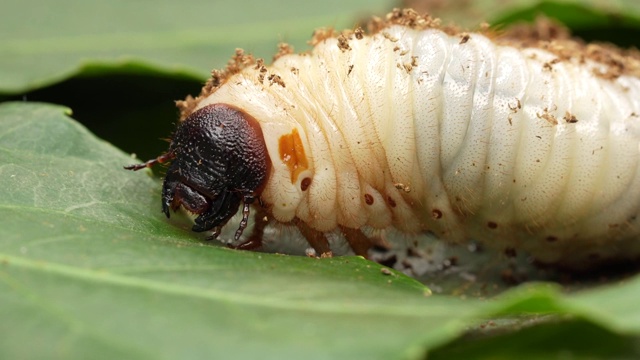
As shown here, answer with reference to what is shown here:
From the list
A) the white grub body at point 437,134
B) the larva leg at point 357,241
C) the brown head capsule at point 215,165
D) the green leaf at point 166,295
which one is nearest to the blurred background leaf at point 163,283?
the green leaf at point 166,295

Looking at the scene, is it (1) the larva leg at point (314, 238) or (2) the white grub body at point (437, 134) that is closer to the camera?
(2) the white grub body at point (437, 134)

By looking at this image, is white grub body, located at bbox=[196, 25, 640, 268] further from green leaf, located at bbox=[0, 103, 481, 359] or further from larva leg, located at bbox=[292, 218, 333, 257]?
green leaf, located at bbox=[0, 103, 481, 359]

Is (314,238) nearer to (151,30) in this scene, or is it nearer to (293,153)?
(293,153)

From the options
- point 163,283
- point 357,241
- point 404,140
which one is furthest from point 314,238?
point 163,283

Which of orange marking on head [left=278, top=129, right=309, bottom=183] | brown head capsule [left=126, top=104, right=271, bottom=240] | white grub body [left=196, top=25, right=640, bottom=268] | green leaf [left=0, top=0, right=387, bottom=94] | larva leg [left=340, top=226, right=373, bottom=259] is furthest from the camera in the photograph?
green leaf [left=0, top=0, right=387, bottom=94]

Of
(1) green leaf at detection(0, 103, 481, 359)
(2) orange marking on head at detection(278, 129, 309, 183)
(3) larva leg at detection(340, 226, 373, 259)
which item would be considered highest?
(2) orange marking on head at detection(278, 129, 309, 183)

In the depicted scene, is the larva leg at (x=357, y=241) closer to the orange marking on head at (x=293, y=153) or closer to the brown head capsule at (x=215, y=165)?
the orange marking on head at (x=293, y=153)

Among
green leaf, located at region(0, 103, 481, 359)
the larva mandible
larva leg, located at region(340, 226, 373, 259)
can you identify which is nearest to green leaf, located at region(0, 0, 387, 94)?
the larva mandible

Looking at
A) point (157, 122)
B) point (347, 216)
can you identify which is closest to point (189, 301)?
point (347, 216)
